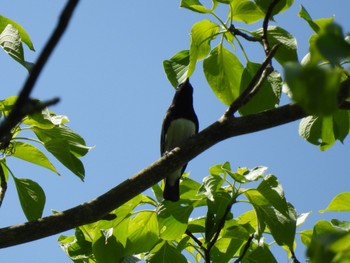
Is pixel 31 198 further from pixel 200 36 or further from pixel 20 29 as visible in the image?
pixel 200 36

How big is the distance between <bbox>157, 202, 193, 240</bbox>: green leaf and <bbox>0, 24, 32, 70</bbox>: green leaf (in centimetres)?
102

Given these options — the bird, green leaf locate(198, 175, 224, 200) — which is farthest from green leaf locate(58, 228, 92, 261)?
the bird

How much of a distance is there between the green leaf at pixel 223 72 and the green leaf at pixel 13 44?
89cm

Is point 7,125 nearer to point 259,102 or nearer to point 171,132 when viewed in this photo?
point 259,102

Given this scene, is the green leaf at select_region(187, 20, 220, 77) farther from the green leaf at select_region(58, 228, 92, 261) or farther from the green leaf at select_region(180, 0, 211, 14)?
the green leaf at select_region(58, 228, 92, 261)

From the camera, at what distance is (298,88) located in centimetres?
66

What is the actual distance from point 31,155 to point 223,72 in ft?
3.08

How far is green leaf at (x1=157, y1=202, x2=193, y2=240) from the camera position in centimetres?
280

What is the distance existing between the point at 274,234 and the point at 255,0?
3.24 ft

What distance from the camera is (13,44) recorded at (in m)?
2.30

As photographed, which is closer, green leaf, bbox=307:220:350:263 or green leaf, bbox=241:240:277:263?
green leaf, bbox=307:220:350:263

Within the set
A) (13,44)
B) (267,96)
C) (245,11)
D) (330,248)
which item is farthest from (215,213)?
(330,248)

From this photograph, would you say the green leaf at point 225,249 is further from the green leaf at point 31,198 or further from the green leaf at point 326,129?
the green leaf at point 31,198

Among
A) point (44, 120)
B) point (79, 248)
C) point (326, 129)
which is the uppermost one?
point (44, 120)
